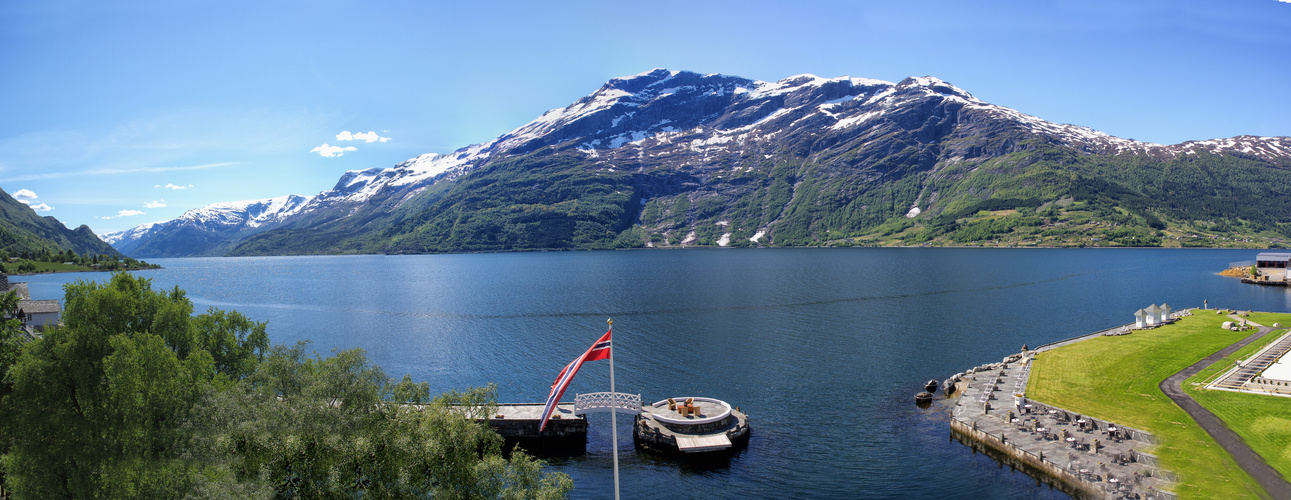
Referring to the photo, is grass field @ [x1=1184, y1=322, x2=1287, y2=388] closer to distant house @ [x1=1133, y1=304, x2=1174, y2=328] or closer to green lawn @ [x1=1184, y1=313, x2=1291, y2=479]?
green lawn @ [x1=1184, y1=313, x2=1291, y2=479]

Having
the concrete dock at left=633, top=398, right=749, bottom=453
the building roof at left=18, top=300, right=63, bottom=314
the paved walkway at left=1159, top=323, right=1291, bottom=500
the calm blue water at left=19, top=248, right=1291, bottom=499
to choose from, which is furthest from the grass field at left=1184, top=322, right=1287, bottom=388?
the building roof at left=18, top=300, right=63, bottom=314

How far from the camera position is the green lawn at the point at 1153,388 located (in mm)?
39562

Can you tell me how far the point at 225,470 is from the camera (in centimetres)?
2727

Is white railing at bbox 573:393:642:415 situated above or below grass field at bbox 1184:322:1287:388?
below

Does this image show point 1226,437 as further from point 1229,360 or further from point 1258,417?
point 1229,360

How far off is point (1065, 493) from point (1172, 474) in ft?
21.4

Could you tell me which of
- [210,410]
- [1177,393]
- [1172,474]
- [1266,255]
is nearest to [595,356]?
[210,410]

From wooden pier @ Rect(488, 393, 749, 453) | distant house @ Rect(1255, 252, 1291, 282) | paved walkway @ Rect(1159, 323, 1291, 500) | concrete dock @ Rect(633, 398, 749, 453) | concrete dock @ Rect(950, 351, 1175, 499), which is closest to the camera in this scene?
paved walkway @ Rect(1159, 323, 1291, 500)

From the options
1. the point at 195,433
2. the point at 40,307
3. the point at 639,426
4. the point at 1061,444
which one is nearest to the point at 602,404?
the point at 639,426

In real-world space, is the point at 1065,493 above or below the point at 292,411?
below

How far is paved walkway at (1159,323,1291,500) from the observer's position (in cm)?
3805

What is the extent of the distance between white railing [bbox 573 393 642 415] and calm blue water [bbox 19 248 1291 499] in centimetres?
242

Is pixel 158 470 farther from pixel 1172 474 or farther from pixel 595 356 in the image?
pixel 1172 474

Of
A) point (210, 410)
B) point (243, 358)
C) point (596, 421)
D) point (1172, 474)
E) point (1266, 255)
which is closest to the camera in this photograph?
point (210, 410)
